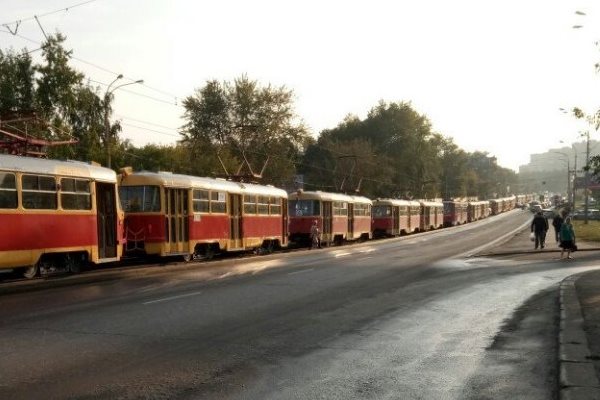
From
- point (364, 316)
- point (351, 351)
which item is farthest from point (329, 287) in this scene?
point (351, 351)

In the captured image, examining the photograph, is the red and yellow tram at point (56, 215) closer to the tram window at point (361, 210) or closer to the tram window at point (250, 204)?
the tram window at point (250, 204)

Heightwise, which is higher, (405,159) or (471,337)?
(405,159)

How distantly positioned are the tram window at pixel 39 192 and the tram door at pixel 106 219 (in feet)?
6.95

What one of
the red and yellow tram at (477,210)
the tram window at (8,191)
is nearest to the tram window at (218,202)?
the tram window at (8,191)

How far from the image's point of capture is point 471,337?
9.49m

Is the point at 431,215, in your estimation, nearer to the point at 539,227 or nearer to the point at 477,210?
the point at 477,210

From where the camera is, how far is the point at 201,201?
24609 mm

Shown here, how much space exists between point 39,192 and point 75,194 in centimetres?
149

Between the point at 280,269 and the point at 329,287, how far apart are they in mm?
5830

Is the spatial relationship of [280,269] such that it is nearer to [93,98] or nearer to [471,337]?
[471,337]

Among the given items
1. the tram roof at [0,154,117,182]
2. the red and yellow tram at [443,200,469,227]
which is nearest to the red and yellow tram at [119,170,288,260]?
the tram roof at [0,154,117,182]

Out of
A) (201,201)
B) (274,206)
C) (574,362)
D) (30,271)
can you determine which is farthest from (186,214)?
(574,362)

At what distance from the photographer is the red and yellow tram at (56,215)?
15.4 m

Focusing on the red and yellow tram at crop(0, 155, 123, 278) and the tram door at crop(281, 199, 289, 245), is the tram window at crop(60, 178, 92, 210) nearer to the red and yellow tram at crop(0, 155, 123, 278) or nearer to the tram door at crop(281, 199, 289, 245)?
the red and yellow tram at crop(0, 155, 123, 278)
